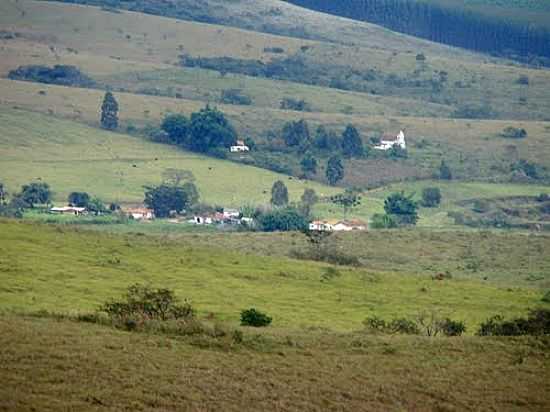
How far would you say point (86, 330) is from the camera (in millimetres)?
22672

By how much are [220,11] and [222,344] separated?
15626 cm

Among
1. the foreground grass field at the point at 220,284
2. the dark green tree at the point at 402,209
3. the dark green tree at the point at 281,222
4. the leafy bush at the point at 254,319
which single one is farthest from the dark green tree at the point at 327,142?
the leafy bush at the point at 254,319

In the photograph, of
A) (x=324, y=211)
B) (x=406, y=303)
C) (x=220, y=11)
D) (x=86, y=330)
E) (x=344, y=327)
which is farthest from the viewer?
(x=220, y=11)

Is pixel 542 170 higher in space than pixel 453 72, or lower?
lower

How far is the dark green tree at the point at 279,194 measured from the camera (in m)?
79.2

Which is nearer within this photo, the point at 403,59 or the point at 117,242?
the point at 117,242

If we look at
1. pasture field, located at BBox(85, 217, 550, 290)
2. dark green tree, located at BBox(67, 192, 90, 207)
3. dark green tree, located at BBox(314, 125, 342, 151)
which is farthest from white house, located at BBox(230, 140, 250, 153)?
pasture field, located at BBox(85, 217, 550, 290)

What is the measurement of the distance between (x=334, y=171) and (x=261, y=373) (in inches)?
2795

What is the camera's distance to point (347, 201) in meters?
79.9

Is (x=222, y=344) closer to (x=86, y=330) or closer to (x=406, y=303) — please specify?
(x=86, y=330)

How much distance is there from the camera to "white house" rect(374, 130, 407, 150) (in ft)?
331

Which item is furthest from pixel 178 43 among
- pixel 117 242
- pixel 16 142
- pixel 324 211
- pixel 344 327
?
pixel 344 327

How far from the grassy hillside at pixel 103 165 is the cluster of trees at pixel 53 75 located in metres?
21.1

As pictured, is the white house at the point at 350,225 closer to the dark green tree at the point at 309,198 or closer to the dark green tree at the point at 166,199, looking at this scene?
the dark green tree at the point at 309,198
